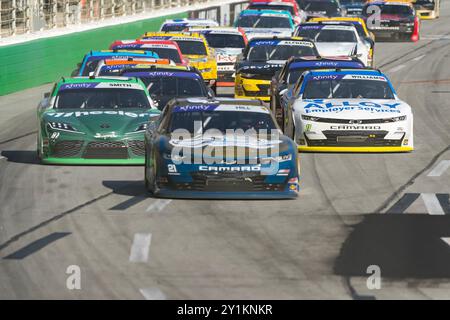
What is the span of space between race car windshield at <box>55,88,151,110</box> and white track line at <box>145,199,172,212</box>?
4526 mm

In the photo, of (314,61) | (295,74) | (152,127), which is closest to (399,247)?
(152,127)

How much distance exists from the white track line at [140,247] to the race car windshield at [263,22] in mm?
29067

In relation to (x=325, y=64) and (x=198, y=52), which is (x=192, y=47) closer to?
(x=198, y=52)

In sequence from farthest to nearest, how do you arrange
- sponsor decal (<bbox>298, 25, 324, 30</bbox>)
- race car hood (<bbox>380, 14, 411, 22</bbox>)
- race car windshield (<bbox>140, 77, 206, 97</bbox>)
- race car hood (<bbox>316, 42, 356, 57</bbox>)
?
race car hood (<bbox>380, 14, 411, 22</bbox>) < sponsor decal (<bbox>298, 25, 324, 30</bbox>) < race car hood (<bbox>316, 42, 356, 57</bbox>) < race car windshield (<bbox>140, 77, 206, 97</bbox>)

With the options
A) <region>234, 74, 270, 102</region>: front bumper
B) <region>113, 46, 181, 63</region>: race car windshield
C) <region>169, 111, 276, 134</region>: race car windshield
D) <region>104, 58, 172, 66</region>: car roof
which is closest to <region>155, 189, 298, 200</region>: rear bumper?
<region>169, 111, 276, 134</region>: race car windshield

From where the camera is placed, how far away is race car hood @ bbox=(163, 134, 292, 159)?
15421 mm

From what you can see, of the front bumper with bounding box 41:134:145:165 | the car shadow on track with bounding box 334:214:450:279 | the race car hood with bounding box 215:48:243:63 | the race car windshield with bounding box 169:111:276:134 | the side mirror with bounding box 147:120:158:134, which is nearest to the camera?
the car shadow on track with bounding box 334:214:450:279

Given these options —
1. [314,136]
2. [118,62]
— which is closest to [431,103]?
[118,62]

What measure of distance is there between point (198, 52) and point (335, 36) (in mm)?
4986

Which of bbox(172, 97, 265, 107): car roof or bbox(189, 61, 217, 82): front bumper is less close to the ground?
bbox(172, 97, 265, 107): car roof

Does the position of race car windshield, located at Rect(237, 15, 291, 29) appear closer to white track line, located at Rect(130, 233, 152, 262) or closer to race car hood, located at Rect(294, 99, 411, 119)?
race car hood, located at Rect(294, 99, 411, 119)

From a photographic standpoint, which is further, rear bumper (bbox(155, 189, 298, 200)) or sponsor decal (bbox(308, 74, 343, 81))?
sponsor decal (bbox(308, 74, 343, 81))

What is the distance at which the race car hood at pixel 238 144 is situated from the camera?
15.4 m

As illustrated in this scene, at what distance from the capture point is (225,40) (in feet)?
116
